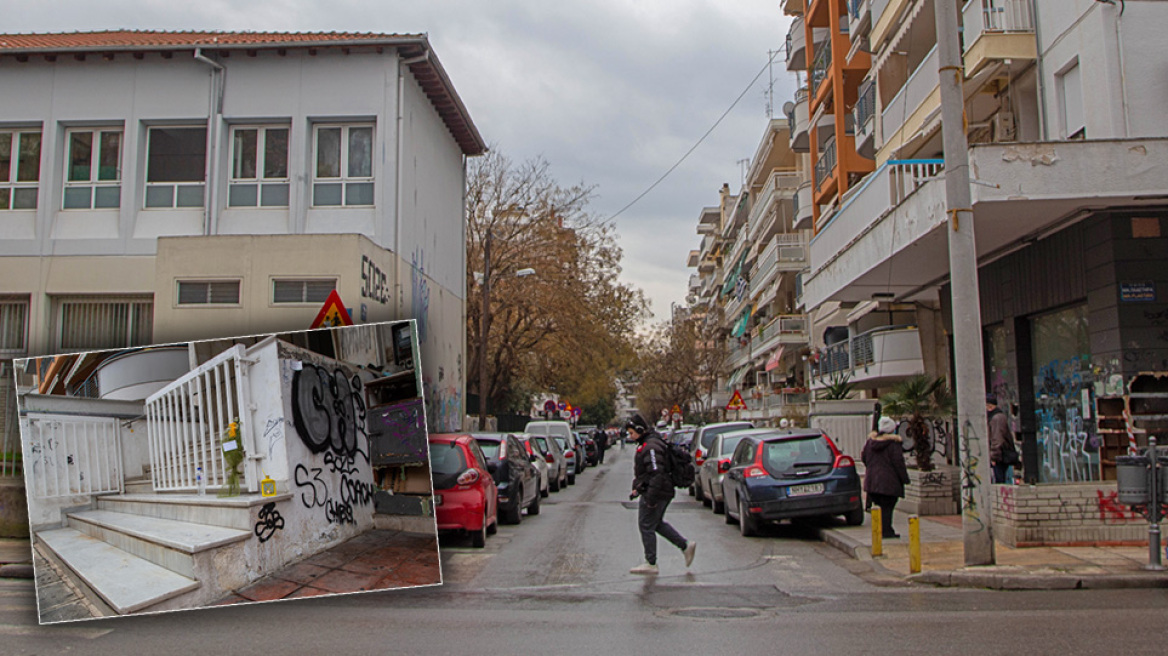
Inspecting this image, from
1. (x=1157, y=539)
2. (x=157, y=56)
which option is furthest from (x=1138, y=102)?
(x=157, y=56)

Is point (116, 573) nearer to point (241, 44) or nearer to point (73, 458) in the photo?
point (73, 458)

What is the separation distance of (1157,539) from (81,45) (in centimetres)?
1989

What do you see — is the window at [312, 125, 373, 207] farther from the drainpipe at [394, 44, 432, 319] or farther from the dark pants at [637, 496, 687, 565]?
the dark pants at [637, 496, 687, 565]

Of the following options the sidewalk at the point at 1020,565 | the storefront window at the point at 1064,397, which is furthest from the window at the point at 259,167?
the storefront window at the point at 1064,397

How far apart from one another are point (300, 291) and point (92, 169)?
576 cm

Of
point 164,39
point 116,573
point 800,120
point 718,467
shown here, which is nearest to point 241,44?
point 164,39

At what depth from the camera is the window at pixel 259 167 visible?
18.8 m

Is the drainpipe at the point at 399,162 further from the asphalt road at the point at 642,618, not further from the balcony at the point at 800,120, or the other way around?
the balcony at the point at 800,120

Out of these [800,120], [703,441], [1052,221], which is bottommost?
[703,441]

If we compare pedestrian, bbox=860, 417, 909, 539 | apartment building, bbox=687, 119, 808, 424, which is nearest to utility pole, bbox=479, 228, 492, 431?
apartment building, bbox=687, 119, 808, 424

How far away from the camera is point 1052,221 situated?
1364cm

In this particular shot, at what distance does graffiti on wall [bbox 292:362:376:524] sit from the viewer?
4113mm

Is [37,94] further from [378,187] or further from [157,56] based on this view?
[378,187]

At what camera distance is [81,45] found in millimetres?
18750
